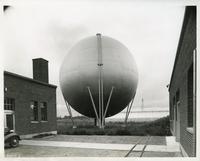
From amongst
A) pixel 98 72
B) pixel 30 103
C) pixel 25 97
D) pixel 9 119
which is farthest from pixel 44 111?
pixel 98 72

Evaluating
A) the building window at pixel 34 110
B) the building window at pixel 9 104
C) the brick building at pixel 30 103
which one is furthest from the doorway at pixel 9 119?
the building window at pixel 34 110

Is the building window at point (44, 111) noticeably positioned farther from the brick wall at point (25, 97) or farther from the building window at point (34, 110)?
the building window at point (34, 110)

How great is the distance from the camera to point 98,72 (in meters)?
12.3

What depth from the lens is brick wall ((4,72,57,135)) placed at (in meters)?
11.2

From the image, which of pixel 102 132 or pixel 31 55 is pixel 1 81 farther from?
pixel 102 132

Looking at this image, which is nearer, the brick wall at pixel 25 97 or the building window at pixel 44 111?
the brick wall at pixel 25 97

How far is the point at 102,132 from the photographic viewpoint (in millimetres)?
12898

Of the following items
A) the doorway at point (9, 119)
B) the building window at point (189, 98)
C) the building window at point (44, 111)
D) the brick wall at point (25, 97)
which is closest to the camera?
the building window at point (189, 98)

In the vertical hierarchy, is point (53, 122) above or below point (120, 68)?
below

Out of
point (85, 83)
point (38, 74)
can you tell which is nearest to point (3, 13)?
point (85, 83)

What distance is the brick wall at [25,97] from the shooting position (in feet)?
36.7

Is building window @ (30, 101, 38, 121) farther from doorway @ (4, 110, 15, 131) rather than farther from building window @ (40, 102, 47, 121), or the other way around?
doorway @ (4, 110, 15, 131)

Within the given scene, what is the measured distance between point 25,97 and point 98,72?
4.30m

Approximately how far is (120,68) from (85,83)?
2.18 meters
